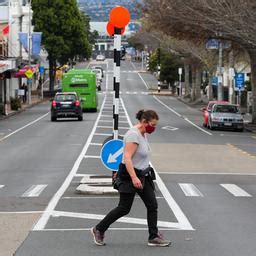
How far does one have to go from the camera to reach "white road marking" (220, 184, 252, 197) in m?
16.6

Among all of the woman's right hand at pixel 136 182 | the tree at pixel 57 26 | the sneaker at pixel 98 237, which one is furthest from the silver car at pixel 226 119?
the tree at pixel 57 26

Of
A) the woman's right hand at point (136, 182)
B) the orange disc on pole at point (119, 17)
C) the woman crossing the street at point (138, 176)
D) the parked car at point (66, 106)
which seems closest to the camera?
the woman's right hand at point (136, 182)

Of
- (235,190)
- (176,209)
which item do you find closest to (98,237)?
(176,209)

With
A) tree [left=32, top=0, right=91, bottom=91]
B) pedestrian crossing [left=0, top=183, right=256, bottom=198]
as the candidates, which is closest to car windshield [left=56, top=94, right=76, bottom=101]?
pedestrian crossing [left=0, top=183, right=256, bottom=198]

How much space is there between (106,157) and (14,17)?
210 feet

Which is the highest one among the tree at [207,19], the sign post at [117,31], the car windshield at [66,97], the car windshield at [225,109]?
Result: the tree at [207,19]

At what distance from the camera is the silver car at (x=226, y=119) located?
42.1 meters

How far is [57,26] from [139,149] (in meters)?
78.7

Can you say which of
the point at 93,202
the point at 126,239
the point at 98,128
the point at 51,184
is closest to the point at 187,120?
the point at 98,128

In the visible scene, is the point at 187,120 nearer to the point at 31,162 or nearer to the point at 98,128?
the point at 98,128

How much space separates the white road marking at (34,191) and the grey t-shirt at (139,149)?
6.47m

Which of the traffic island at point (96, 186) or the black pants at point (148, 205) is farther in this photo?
the traffic island at point (96, 186)

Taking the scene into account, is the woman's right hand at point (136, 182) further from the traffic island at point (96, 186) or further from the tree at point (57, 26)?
the tree at point (57, 26)

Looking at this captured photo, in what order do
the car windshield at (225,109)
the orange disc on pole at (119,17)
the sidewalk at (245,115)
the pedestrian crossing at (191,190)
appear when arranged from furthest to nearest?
the sidewalk at (245,115)
the car windshield at (225,109)
the pedestrian crossing at (191,190)
the orange disc on pole at (119,17)
